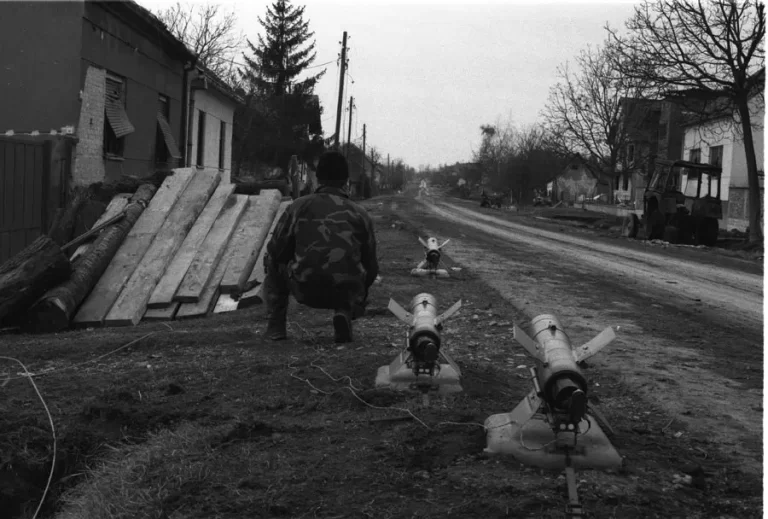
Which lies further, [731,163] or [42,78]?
[731,163]

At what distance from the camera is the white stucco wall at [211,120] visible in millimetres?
22261

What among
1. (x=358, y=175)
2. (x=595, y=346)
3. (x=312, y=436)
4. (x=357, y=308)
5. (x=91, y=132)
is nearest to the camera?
(x=595, y=346)

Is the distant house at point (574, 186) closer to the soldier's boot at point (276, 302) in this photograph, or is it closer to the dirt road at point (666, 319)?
the dirt road at point (666, 319)

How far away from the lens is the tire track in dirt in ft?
30.4

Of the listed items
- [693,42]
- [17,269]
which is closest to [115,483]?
[17,269]

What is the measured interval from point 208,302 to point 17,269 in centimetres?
194

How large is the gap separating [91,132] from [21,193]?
289 centimetres

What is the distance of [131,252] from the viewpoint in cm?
898

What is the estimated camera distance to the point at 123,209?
9.70m

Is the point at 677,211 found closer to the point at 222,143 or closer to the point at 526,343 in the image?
the point at 222,143

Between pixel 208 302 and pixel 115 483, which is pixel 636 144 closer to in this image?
pixel 208 302

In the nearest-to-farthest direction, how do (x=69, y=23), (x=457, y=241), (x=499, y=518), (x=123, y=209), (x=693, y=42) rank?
(x=499, y=518)
(x=123, y=209)
(x=69, y=23)
(x=457, y=241)
(x=693, y=42)

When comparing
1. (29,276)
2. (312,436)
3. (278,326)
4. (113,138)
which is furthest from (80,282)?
(113,138)

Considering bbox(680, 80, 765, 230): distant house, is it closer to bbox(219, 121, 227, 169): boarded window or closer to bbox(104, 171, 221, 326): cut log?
bbox(219, 121, 227, 169): boarded window
